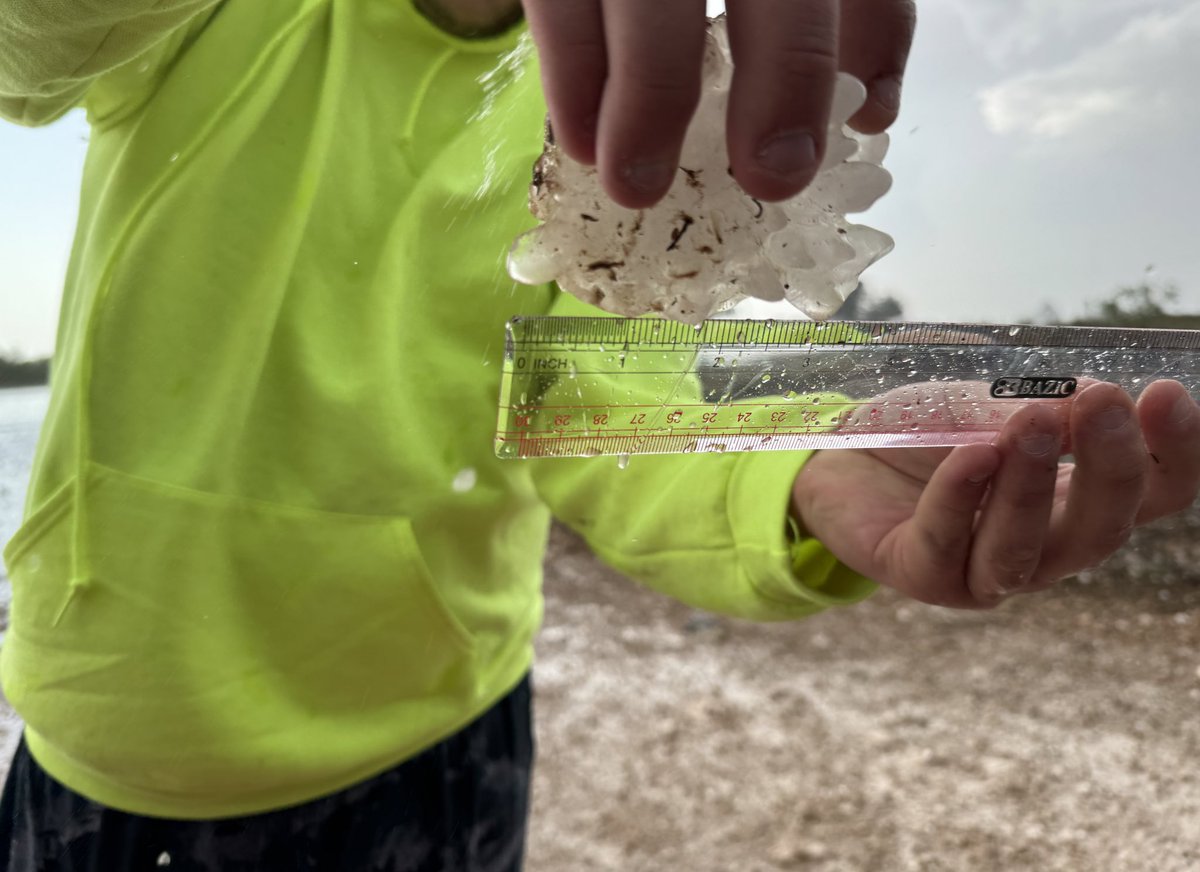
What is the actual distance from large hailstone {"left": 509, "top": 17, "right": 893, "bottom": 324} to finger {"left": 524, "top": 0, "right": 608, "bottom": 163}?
2.9 inches

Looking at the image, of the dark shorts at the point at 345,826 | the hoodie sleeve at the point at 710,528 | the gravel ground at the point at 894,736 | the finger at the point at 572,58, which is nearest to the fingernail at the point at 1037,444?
the hoodie sleeve at the point at 710,528

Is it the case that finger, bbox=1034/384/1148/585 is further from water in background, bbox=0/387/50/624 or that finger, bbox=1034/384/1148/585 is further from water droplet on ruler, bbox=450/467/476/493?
water in background, bbox=0/387/50/624

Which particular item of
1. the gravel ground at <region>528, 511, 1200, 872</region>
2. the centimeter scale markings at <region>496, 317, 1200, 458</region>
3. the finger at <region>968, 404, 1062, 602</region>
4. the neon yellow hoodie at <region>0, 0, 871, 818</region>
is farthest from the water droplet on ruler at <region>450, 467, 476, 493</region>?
the gravel ground at <region>528, 511, 1200, 872</region>

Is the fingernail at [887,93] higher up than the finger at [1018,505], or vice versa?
the fingernail at [887,93]

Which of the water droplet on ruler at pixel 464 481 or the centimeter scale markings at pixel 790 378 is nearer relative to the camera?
the centimeter scale markings at pixel 790 378

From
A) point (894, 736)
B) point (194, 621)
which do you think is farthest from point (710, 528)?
point (894, 736)

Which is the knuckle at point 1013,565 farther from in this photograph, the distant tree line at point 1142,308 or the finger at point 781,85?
the finger at point 781,85

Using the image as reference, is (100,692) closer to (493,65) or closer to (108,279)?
(108,279)

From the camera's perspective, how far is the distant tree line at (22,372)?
33 centimetres

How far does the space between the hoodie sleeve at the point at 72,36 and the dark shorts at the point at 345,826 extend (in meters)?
0.32

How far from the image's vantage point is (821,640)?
1.17 m

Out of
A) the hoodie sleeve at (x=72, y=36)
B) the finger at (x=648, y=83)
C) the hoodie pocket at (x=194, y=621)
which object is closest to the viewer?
the finger at (x=648, y=83)

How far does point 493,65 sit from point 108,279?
184mm

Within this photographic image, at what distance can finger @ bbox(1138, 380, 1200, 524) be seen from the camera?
1.12 feet
